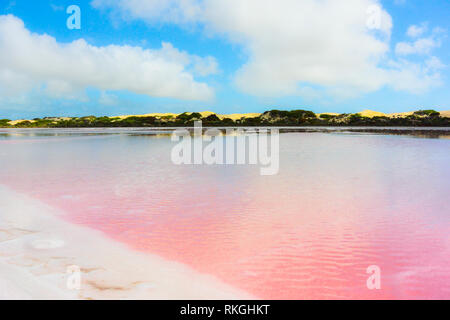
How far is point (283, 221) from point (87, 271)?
2.95 m

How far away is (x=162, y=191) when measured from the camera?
7793mm

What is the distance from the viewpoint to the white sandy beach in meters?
3.22

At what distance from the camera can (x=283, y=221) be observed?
5.47 meters

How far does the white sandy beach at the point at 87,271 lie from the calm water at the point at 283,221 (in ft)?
0.71

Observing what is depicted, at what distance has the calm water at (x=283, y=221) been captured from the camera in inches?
Result: 141

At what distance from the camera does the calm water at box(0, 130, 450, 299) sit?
3582mm

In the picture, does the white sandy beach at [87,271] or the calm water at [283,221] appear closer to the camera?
the white sandy beach at [87,271]

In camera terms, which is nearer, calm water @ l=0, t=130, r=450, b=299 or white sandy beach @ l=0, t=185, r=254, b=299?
white sandy beach @ l=0, t=185, r=254, b=299

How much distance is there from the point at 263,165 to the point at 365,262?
8.26 m

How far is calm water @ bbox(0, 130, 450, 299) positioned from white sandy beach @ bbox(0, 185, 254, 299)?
216mm

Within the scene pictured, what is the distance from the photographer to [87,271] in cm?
363

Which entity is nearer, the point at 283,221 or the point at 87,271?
the point at 87,271
